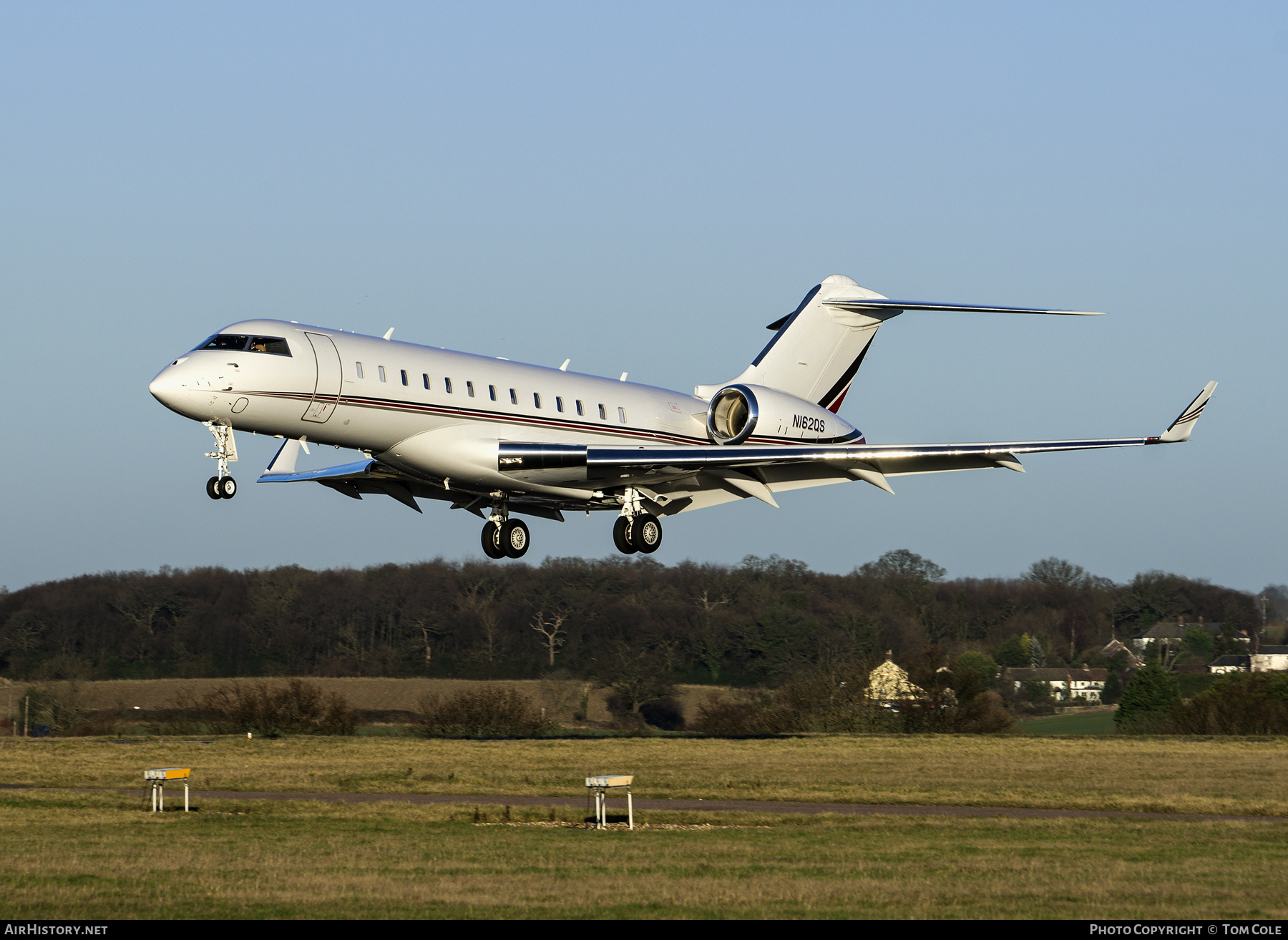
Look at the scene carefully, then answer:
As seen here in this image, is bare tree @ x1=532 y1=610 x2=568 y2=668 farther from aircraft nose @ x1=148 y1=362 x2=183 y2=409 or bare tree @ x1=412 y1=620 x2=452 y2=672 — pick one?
aircraft nose @ x1=148 y1=362 x2=183 y2=409

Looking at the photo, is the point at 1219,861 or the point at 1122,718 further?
the point at 1122,718

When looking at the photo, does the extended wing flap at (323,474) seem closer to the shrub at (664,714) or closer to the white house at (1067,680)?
the shrub at (664,714)

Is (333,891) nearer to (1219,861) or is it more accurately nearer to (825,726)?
(1219,861)

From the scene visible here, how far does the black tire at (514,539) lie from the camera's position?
2594 cm

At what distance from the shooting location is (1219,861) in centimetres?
1884

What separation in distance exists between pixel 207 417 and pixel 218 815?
846cm

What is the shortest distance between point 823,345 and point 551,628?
105 ft

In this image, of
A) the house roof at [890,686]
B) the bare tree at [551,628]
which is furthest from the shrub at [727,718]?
the bare tree at [551,628]

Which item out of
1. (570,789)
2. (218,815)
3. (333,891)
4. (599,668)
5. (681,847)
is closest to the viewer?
(333,891)

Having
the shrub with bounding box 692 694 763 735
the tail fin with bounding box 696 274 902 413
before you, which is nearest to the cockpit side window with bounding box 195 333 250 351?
the tail fin with bounding box 696 274 902 413

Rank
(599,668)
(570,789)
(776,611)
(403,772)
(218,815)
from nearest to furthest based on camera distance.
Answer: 1. (218,815)
2. (570,789)
3. (403,772)
4. (599,668)
5. (776,611)

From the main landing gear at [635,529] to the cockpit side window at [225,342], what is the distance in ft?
26.5

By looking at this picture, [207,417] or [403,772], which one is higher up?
[207,417]
